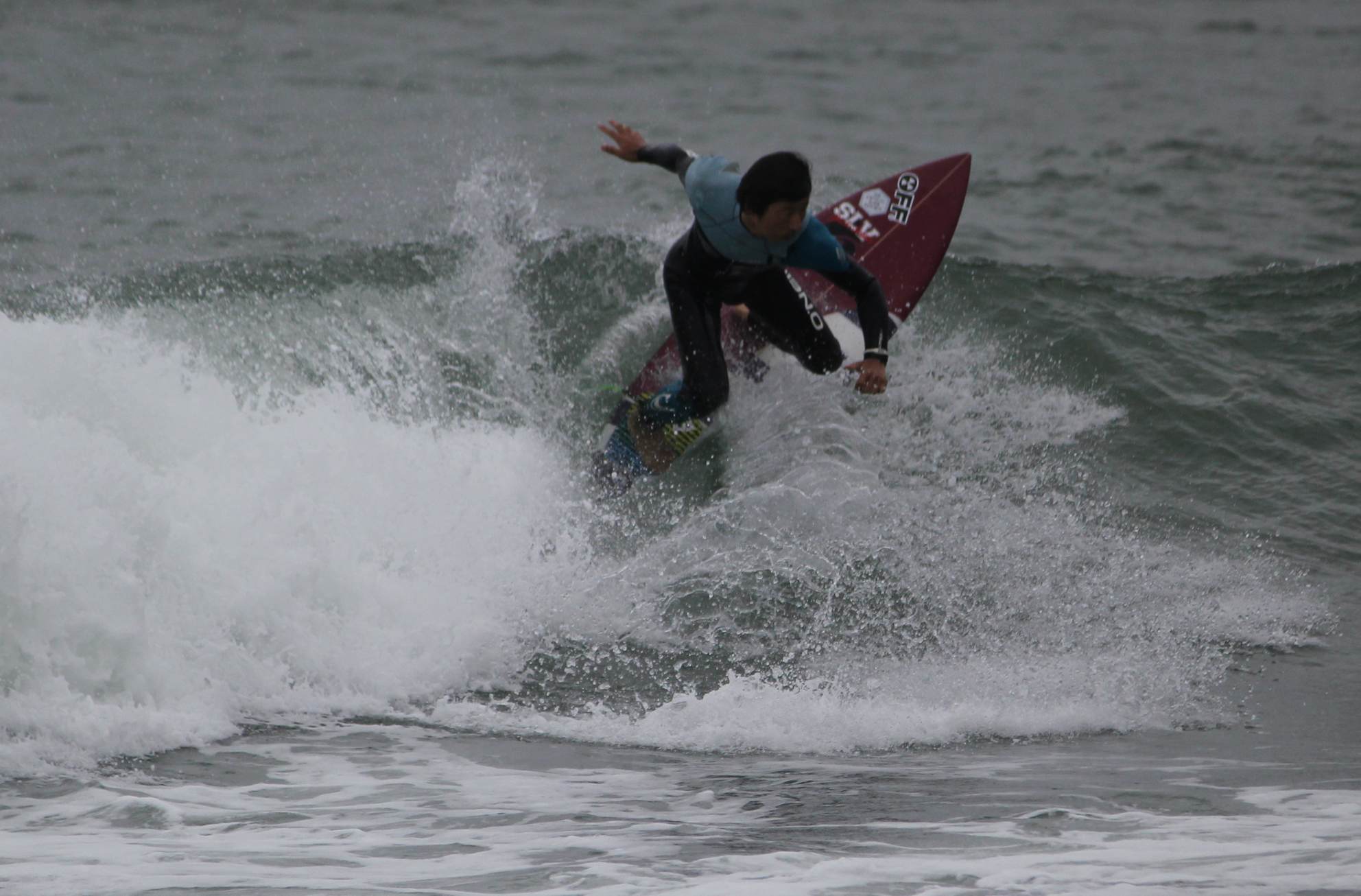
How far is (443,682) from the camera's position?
212 inches

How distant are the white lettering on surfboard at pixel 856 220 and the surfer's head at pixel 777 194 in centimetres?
231

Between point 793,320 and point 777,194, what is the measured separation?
1.32 m

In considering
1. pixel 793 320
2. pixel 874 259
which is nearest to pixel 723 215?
pixel 793 320

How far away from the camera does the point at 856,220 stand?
865cm

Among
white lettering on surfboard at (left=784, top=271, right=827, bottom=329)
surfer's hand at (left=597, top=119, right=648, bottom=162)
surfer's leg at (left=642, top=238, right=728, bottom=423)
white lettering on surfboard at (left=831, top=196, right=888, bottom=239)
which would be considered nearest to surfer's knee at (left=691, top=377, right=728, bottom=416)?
surfer's leg at (left=642, top=238, right=728, bottom=423)

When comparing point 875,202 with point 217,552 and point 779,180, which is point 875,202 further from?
point 217,552

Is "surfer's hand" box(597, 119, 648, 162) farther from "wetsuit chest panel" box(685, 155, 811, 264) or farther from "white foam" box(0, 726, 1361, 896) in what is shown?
"white foam" box(0, 726, 1361, 896)

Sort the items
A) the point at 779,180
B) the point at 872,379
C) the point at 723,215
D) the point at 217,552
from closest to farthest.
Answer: the point at 217,552
the point at 779,180
the point at 872,379
the point at 723,215

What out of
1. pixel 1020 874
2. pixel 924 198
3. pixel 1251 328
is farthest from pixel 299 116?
pixel 1020 874

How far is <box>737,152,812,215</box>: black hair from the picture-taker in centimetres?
602

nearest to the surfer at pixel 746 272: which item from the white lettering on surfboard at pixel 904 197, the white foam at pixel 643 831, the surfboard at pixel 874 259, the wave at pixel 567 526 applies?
the surfboard at pixel 874 259

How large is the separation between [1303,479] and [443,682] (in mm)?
5137

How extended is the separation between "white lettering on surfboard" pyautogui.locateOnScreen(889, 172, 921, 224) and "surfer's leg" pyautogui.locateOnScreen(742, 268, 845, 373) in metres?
1.46

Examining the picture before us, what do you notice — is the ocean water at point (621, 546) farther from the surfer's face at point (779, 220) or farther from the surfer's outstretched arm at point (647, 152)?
the surfer's outstretched arm at point (647, 152)
